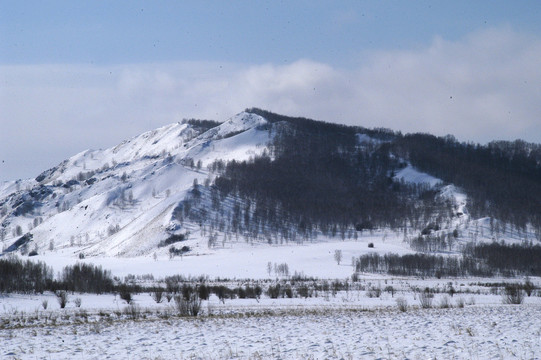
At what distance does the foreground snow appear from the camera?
1614 centimetres

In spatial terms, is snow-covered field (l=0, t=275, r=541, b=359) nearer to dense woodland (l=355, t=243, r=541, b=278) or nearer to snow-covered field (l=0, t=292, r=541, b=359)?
snow-covered field (l=0, t=292, r=541, b=359)

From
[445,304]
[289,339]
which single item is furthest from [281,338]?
[445,304]

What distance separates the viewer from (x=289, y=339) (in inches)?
758

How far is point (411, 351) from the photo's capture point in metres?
16.0

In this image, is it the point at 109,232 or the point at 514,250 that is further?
the point at 109,232

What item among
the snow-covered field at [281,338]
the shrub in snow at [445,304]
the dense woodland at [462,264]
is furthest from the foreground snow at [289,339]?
the dense woodland at [462,264]

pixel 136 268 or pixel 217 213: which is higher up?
pixel 217 213

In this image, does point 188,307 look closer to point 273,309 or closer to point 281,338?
point 273,309

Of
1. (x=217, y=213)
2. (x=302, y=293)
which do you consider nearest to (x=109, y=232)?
(x=217, y=213)

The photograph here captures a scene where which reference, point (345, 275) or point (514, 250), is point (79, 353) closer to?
point (345, 275)

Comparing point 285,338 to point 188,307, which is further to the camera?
point 188,307

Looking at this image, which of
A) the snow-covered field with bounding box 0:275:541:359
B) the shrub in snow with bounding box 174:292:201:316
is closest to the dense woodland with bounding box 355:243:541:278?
the shrub in snow with bounding box 174:292:201:316

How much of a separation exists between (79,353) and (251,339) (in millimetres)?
5707

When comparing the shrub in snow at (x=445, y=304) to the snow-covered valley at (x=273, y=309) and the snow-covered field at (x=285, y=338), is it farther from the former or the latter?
the snow-covered field at (x=285, y=338)
